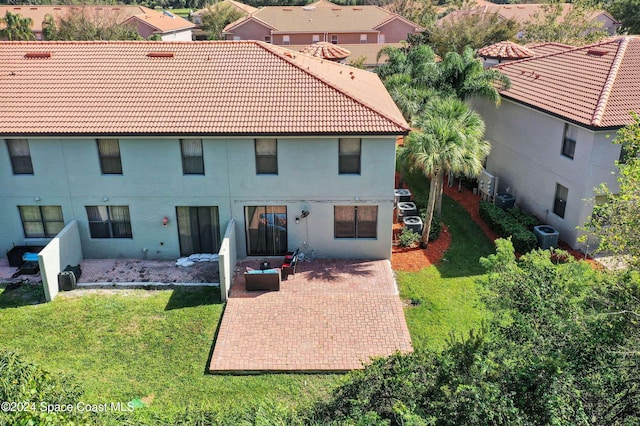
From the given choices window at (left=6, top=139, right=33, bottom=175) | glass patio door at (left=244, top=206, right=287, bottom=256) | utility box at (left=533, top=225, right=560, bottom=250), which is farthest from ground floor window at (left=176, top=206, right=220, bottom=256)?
utility box at (left=533, top=225, right=560, bottom=250)

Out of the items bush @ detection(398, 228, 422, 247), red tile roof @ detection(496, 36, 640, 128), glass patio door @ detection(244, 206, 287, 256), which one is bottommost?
bush @ detection(398, 228, 422, 247)

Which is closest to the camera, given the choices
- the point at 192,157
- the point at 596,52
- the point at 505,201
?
the point at 192,157

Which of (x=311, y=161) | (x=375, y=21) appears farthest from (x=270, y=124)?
(x=375, y=21)

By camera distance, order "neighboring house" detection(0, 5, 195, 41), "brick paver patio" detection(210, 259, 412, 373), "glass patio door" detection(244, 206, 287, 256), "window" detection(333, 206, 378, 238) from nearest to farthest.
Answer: "brick paver patio" detection(210, 259, 412, 373) < "window" detection(333, 206, 378, 238) < "glass patio door" detection(244, 206, 287, 256) < "neighboring house" detection(0, 5, 195, 41)

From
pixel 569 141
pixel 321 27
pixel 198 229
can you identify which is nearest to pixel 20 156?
pixel 198 229

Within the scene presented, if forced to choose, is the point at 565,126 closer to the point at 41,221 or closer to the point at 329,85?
the point at 329,85

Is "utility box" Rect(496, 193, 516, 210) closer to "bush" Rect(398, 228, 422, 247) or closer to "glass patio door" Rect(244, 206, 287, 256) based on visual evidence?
"bush" Rect(398, 228, 422, 247)
